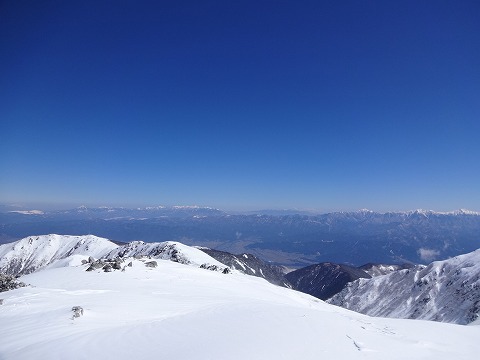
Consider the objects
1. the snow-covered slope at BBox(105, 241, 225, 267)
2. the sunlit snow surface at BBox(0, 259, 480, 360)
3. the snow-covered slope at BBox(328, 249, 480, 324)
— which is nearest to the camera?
the sunlit snow surface at BBox(0, 259, 480, 360)

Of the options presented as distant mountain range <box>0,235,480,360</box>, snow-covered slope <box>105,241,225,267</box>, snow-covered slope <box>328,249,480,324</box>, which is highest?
distant mountain range <box>0,235,480,360</box>

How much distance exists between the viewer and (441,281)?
146 metres

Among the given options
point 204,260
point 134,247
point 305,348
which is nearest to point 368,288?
point 204,260

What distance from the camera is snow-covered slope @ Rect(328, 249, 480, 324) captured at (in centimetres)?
11994

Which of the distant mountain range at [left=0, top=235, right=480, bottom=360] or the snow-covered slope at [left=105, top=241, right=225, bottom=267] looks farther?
the snow-covered slope at [left=105, top=241, right=225, bottom=267]

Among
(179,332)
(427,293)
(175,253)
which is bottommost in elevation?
(427,293)

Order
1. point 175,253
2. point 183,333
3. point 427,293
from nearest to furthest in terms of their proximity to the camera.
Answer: point 183,333 < point 175,253 < point 427,293

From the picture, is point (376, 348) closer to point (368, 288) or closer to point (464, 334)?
point (464, 334)

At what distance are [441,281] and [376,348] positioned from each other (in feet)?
542

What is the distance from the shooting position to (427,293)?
470 feet

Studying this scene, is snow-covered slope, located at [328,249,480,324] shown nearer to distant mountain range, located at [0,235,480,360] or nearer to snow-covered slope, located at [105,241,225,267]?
snow-covered slope, located at [105,241,225,267]

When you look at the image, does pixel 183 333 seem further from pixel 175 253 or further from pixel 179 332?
pixel 175 253

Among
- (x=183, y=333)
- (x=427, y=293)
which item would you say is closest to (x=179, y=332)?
(x=183, y=333)

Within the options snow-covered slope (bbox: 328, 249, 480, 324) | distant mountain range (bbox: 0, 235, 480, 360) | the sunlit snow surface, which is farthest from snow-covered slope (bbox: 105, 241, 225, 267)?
snow-covered slope (bbox: 328, 249, 480, 324)
